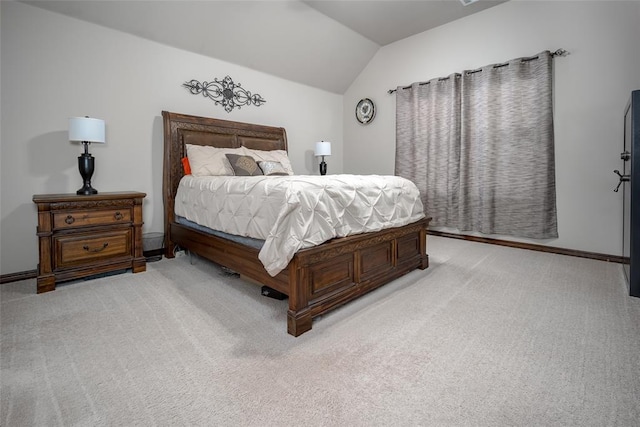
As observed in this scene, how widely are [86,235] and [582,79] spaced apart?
501cm

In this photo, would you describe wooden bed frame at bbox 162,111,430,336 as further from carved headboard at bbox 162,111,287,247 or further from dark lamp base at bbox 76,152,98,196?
dark lamp base at bbox 76,152,98,196

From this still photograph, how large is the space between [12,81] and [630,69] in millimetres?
5606

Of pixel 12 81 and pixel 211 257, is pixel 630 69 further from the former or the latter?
pixel 12 81

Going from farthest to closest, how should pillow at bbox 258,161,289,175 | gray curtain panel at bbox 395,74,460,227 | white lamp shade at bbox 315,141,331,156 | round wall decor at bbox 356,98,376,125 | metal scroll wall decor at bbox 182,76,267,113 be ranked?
round wall decor at bbox 356,98,376,125
white lamp shade at bbox 315,141,331,156
gray curtain panel at bbox 395,74,460,227
metal scroll wall decor at bbox 182,76,267,113
pillow at bbox 258,161,289,175

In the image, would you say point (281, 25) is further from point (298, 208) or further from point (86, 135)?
point (298, 208)

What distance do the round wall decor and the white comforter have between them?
2881 mm

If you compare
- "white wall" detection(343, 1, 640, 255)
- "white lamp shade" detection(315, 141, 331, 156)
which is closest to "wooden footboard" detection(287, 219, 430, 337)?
"white wall" detection(343, 1, 640, 255)

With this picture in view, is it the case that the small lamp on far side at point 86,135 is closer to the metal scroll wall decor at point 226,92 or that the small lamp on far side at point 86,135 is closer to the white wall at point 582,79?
the metal scroll wall decor at point 226,92

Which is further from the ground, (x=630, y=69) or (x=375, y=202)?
(x=630, y=69)

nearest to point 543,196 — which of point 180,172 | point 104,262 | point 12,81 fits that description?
point 180,172

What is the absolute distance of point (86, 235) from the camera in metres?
2.55

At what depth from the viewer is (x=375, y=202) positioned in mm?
2287

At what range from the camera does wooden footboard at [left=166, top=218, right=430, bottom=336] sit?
175cm

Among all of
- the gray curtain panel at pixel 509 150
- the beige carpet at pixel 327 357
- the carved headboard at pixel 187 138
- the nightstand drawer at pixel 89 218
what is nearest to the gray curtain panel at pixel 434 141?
the gray curtain panel at pixel 509 150
